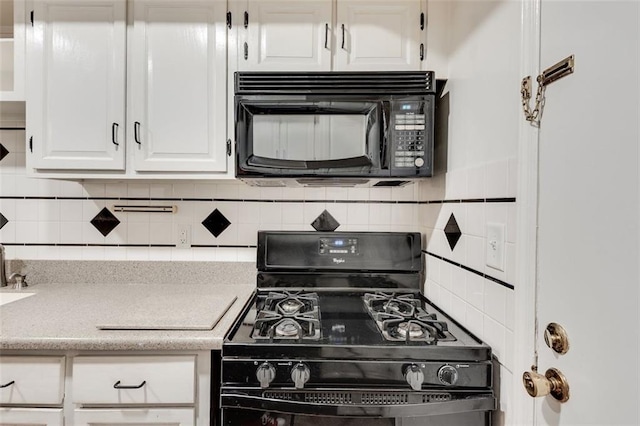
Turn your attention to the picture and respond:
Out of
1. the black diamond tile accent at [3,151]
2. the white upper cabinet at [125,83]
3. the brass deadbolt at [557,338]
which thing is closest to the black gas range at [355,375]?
the brass deadbolt at [557,338]

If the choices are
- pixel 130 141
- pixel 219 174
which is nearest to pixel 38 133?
pixel 130 141

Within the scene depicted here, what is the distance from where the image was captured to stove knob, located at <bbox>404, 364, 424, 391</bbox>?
0.94m

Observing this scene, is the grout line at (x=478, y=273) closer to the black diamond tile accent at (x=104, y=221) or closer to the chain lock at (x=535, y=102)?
the chain lock at (x=535, y=102)

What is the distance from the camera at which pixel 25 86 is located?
1388 mm

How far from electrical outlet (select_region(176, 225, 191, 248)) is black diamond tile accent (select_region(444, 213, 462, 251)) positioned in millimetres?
1210

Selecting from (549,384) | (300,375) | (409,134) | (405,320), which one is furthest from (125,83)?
(549,384)

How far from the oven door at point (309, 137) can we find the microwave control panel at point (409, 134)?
0.16 feet

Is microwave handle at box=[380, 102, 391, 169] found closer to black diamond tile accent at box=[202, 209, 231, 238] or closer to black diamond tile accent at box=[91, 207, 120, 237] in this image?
black diamond tile accent at box=[202, 209, 231, 238]

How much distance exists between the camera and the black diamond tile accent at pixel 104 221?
1.70 metres

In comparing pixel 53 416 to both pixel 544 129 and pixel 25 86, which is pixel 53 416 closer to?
pixel 25 86

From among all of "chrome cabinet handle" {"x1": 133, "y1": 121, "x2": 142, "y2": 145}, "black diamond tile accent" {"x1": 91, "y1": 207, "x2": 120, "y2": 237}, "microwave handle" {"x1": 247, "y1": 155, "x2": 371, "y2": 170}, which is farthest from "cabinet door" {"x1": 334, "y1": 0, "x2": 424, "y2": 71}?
"black diamond tile accent" {"x1": 91, "y1": 207, "x2": 120, "y2": 237}

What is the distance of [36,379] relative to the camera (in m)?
1.05

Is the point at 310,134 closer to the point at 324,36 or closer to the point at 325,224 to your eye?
the point at 324,36

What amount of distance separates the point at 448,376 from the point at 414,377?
102 mm
